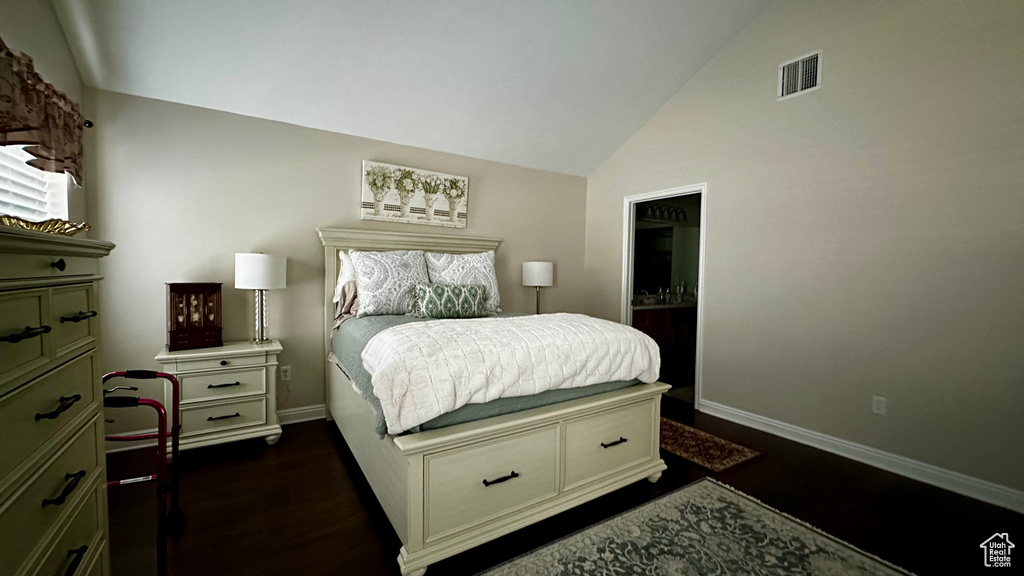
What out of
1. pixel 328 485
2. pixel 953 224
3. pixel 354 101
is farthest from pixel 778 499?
pixel 354 101

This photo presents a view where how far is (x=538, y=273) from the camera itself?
4254 millimetres

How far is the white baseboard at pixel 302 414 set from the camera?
324 cm

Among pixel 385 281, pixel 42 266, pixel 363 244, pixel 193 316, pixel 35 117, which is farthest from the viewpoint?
pixel 363 244

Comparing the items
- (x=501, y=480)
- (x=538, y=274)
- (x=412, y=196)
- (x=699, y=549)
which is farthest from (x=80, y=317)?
(x=538, y=274)

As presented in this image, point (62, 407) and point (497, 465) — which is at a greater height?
point (62, 407)

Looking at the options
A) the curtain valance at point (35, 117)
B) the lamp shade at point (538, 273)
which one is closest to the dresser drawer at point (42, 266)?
the curtain valance at point (35, 117)

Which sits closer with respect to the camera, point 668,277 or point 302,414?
point 302,414

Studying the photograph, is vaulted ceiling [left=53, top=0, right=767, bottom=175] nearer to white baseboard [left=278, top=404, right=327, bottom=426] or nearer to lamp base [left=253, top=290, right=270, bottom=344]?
lamp base [left=253, top=290, right=270, bottom=344]

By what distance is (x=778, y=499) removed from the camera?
223 centimetres

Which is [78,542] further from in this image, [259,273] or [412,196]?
[412,196]

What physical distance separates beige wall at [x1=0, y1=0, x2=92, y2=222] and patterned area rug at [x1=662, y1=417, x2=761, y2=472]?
3883mm

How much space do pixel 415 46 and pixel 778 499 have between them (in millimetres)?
3497

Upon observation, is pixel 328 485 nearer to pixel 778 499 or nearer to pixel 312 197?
pixel 312 197

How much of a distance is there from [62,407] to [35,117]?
1.10 m
